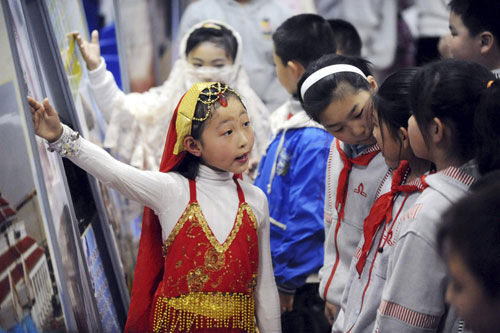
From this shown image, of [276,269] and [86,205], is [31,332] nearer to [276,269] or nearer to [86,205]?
[86,205]

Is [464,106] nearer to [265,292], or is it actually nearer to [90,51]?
[265,292]

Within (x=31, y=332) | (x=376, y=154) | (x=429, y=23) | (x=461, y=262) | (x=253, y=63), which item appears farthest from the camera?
(x=429, y=23)

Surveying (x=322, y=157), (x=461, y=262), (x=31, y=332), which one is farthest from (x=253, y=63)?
(x=461, y=262)

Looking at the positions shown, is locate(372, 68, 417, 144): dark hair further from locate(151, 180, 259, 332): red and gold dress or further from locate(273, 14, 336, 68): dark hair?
locate(273, 14, 336, 68): dark hair

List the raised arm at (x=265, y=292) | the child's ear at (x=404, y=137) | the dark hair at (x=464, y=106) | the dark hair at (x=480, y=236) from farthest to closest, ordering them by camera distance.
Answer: the raised arm at (x=265, y=292)
the child's ear at (x=404, y=137)
the dark hair at (x=464, y=106)
the dark hair at (x=480, y=236)

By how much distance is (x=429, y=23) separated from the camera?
14.6 ft

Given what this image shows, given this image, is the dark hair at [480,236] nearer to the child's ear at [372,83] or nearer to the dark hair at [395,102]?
the dark hair at [395,102]

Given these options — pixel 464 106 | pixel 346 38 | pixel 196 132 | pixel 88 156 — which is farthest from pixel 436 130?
pixel 346 38

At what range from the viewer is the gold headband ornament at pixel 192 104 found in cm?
170

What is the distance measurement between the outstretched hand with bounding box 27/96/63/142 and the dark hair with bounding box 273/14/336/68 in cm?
111

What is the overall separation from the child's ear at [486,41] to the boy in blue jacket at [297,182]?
0.61 meters

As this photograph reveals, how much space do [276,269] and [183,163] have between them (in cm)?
70

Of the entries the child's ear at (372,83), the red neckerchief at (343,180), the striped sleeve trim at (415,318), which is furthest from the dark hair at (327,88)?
the striped sleeve trim at (415,318)

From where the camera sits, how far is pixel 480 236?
109 centimetres
